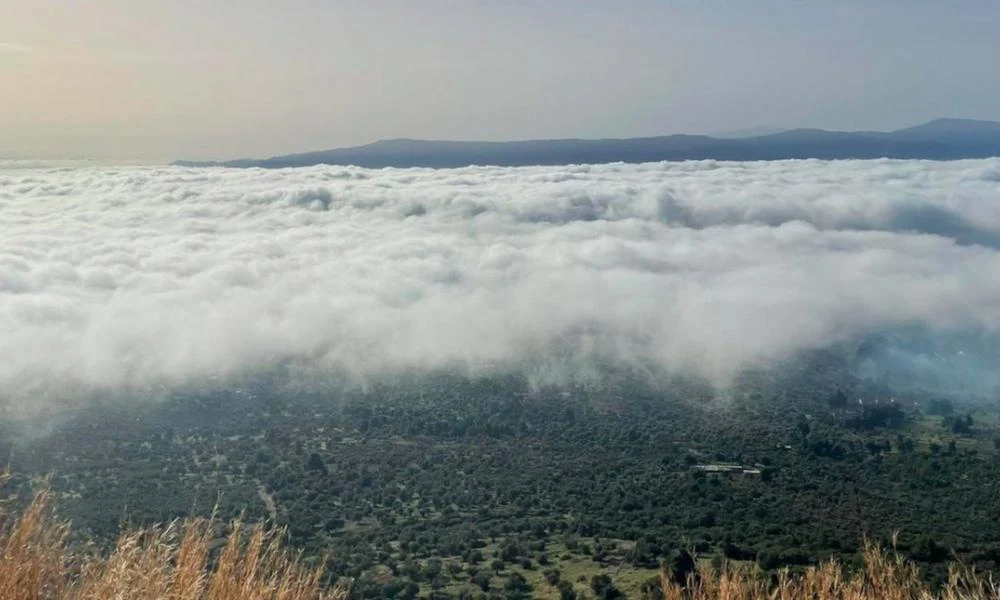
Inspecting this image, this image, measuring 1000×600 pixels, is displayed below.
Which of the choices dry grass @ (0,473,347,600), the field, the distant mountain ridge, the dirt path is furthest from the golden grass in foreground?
the distant mountain ridge

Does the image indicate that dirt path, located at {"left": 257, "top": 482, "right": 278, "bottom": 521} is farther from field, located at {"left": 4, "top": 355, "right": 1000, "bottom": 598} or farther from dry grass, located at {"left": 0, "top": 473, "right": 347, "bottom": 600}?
dry grass, located at {"left": 0, "top": 473, "right": 347, "bottom": 600}

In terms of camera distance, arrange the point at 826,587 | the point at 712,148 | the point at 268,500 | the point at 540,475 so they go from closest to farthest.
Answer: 1. the point at 826,587
2. the point at 268,500
3. the point at 540,475
4. the point at 712,148

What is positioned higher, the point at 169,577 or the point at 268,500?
the point at 169,577

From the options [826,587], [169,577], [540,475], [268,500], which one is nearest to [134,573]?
[169,577]

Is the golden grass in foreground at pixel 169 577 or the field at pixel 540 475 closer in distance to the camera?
the golden grass in foreground at pixel 169 577

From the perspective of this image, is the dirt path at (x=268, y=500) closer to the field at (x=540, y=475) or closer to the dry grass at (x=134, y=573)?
→ the field at (x=540, y=475)

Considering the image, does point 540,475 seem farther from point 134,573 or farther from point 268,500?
point 134,573

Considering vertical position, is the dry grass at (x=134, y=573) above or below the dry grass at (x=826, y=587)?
above

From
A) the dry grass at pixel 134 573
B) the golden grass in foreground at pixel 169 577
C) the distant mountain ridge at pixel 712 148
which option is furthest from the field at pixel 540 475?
the distant mountain ridge at pixel 712 148
